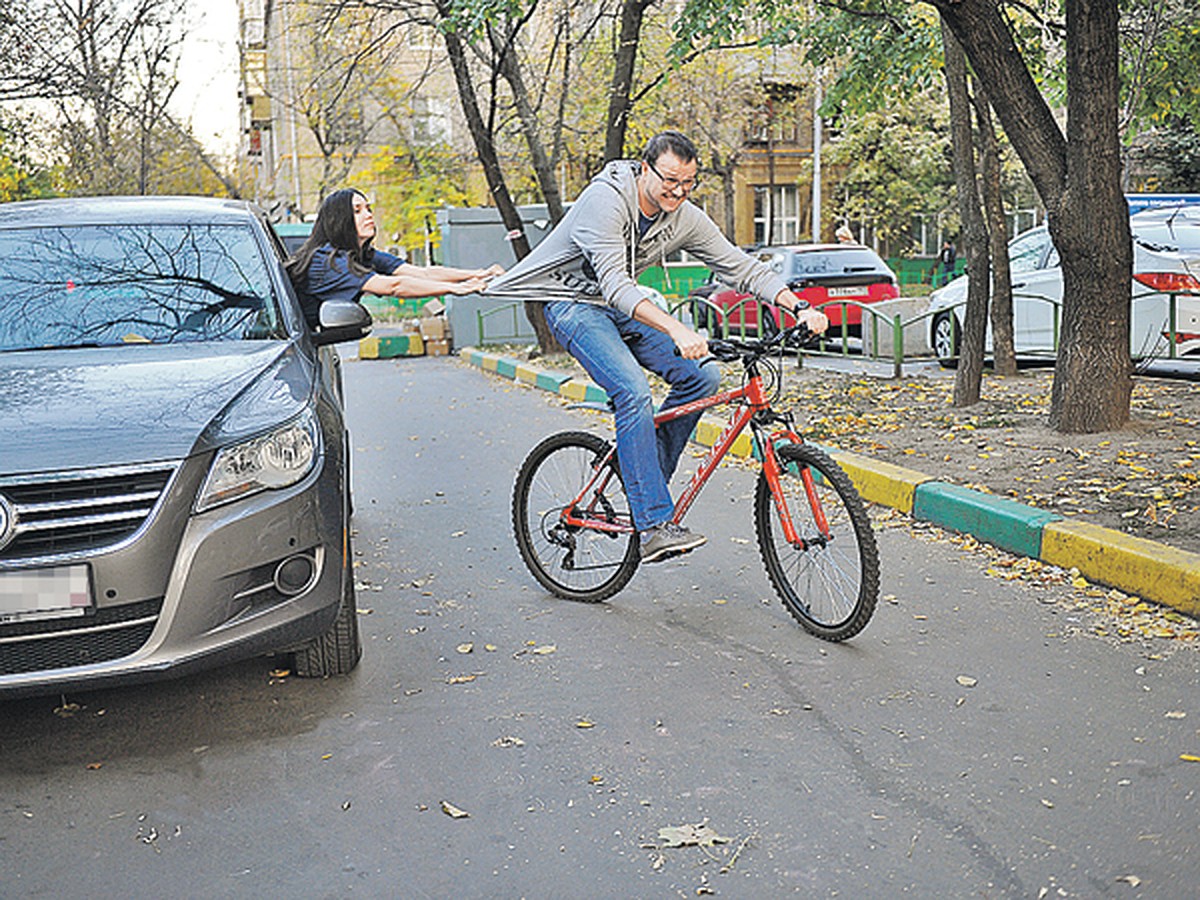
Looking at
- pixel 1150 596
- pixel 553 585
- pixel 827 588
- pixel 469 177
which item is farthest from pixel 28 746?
pixel 469 177

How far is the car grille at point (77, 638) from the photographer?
4.03 m

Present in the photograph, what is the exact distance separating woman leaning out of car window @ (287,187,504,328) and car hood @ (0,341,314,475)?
1.51 meters

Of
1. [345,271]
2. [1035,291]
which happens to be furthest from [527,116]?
[345,271]

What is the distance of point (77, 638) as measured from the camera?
4082 mm

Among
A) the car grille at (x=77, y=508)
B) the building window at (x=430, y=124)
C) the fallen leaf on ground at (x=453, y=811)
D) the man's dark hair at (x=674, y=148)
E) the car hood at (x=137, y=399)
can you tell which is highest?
the building window at (x=430, y=124)

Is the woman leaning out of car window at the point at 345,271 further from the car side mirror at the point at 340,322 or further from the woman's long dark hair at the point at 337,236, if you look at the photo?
the car side mirror at the point at 340,322

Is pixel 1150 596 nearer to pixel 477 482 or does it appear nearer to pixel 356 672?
pixel 356 672

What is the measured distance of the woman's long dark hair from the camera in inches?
263

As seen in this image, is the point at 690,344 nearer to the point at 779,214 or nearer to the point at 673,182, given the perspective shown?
the point at 673,182

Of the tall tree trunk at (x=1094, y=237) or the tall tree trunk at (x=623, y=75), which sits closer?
the tall tree trunk at (x=1094, y=237)

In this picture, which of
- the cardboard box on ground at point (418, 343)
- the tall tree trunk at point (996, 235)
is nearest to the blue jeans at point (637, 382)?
the tall tree trunk at point (996, 235)

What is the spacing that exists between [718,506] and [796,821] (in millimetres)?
4527

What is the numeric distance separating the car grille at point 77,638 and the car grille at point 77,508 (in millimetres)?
204

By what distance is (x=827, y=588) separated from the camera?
5.26m
